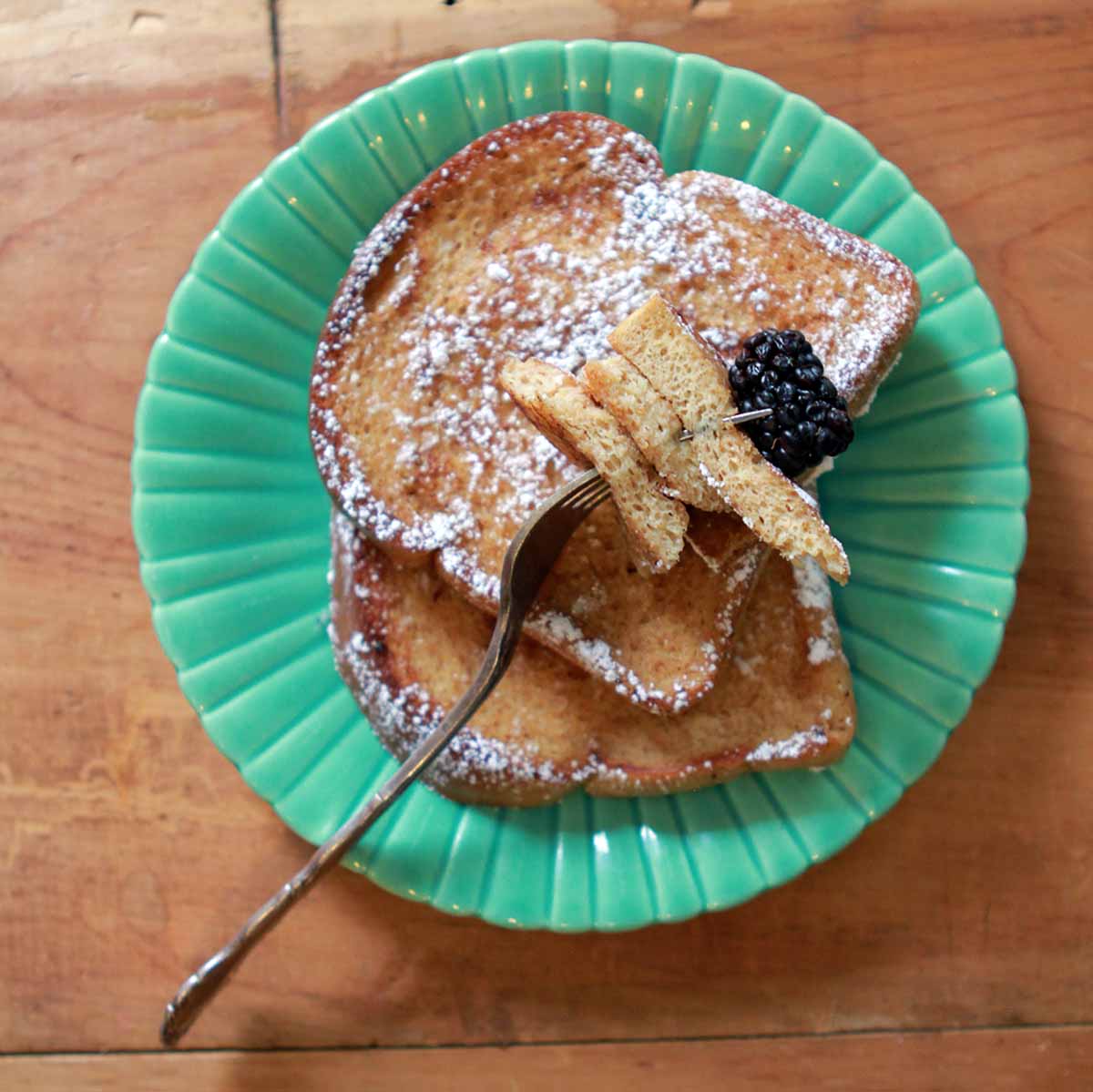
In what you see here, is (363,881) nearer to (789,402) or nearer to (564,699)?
(564,699)

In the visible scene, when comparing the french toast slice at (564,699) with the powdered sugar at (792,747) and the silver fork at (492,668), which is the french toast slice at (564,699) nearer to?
the powdered sugar at (792,747)

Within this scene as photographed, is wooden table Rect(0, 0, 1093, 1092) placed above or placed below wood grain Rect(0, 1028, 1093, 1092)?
above

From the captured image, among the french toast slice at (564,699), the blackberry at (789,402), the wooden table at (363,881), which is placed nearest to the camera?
the blackberry at (789,402)

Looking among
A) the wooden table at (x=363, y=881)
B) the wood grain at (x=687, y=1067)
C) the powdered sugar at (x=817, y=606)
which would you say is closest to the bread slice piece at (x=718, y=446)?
the powdered sugar at (x=817, y=606)

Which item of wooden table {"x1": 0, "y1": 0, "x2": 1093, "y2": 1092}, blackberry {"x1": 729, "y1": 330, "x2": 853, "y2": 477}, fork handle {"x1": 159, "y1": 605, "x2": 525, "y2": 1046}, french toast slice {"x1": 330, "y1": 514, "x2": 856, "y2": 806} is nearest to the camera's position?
blackberry {"x1": 729, "y1": 330, "x2": 853, "y2": 477}

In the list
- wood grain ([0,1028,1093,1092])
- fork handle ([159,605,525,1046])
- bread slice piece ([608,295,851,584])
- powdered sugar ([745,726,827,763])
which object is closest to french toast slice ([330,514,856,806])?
powdered sugar ([745,726,827,763])

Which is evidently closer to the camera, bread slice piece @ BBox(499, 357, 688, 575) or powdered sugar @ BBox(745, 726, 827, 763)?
bread slice piece @ BBox(499, 357, 688, 575)

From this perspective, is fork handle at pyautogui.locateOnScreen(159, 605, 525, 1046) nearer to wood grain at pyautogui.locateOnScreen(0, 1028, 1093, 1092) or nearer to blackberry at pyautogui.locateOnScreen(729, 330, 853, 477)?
wood grain at pyautogui.locateOnScreen(0, 1028, 1093, 1092)

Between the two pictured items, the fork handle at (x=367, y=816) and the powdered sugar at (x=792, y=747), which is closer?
the fork handle at (x=367, y=816)
